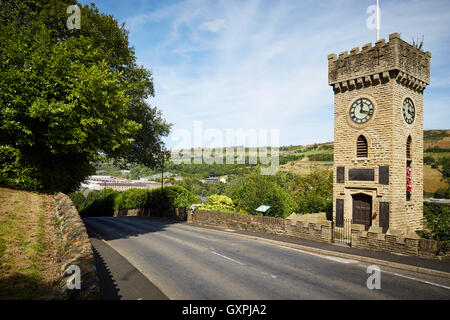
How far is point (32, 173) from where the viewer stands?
50.1ft

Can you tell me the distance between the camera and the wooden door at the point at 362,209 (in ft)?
57.8

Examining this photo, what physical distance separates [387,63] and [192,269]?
17.0m

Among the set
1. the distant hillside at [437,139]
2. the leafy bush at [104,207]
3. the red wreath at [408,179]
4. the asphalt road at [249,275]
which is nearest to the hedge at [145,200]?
the leafy bush at [104,207]

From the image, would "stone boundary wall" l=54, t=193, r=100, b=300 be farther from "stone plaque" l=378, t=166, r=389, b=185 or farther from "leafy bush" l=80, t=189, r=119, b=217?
"leafy bush" l=80, t=189, r=119, b=217

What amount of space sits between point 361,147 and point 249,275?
1335 cm

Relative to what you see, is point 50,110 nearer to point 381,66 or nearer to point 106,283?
point 106,283

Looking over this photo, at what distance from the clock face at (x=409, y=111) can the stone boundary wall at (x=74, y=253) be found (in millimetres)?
19783

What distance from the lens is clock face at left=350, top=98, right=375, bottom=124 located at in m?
17.9

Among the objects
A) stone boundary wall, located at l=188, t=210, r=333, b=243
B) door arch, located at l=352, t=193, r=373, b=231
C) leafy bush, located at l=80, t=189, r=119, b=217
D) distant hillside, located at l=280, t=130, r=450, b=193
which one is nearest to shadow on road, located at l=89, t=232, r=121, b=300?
stone boundary wall, located at l=188, t=210, r=333, b=243

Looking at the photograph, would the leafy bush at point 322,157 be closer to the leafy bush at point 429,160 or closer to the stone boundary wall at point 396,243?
Result: the leafy bush at point 429,160

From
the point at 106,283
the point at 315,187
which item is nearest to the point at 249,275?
the point at 106,283

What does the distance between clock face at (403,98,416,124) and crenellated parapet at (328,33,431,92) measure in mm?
1175
